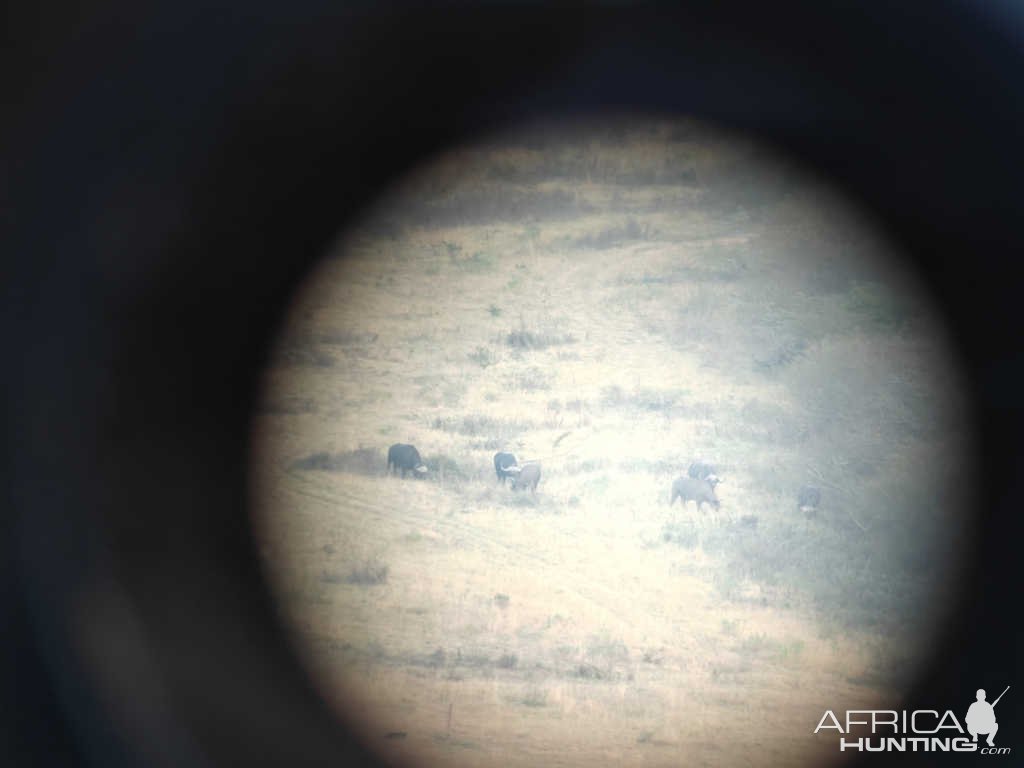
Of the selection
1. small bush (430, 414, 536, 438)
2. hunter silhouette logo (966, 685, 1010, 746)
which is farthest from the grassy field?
hunter silhouette logo (966, 685, 1010, 746)

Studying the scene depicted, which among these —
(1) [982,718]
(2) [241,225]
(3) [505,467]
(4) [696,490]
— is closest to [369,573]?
(3) [505,467]

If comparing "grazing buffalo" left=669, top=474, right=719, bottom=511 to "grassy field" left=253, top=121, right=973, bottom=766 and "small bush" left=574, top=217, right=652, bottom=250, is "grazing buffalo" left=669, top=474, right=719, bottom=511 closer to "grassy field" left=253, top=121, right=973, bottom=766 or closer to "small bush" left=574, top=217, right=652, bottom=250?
"grassy field" left=253, top=121, right=973, bottom=766

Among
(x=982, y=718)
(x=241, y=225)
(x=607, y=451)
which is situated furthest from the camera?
(x=607, y=451)

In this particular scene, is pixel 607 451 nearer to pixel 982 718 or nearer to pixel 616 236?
pixel 616 236

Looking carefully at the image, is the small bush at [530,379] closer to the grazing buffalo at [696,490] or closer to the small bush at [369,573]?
the grazing buffalo at [696,490]

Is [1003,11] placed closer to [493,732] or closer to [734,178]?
[734,178]

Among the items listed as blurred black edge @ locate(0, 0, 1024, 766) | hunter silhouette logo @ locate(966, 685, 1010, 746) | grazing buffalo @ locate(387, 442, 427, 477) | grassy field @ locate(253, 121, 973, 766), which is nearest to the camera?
blurred black edge @ locate(0, 0, 1024, 766)

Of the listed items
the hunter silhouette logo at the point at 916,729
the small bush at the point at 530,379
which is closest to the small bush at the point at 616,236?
the small bush at the point at 530,379
